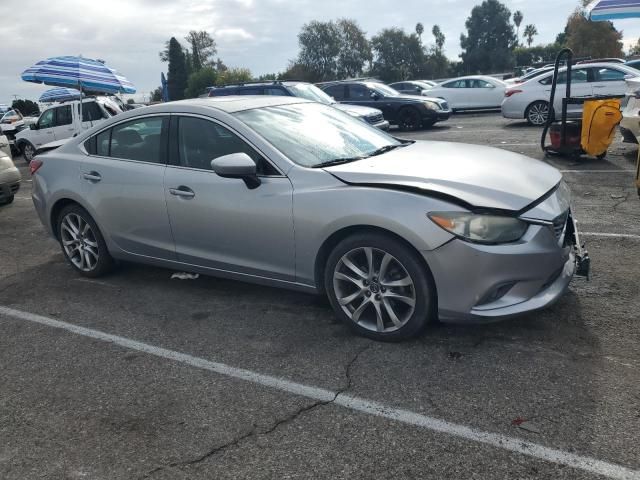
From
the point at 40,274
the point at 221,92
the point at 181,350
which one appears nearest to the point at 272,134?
the point at 181,350

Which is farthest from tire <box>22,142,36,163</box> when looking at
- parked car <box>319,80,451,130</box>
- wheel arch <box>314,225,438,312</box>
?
wheel arch <box>314,225,438,312</box>

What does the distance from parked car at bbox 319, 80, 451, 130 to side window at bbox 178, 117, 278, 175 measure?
41.8 feet

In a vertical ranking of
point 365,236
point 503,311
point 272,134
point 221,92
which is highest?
point 221,92

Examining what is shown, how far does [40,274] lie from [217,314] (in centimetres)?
Result: 241

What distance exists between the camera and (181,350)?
3793mm

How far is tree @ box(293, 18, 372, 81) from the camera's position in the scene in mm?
71750

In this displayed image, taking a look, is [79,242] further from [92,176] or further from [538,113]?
[538,113]

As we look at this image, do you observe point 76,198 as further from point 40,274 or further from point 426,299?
point 426,299

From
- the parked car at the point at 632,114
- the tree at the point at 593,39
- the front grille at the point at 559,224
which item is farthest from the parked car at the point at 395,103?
the tree at the point at 593,39

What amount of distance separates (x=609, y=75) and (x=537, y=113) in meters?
1.83

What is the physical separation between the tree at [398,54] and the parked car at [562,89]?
57003 millimetres

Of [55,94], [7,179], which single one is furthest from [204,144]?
[55,94]

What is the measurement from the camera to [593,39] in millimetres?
42188

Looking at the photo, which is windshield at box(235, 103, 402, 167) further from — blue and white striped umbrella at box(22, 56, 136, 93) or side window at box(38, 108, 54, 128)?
side window at box(38, 108, 54, 128)
